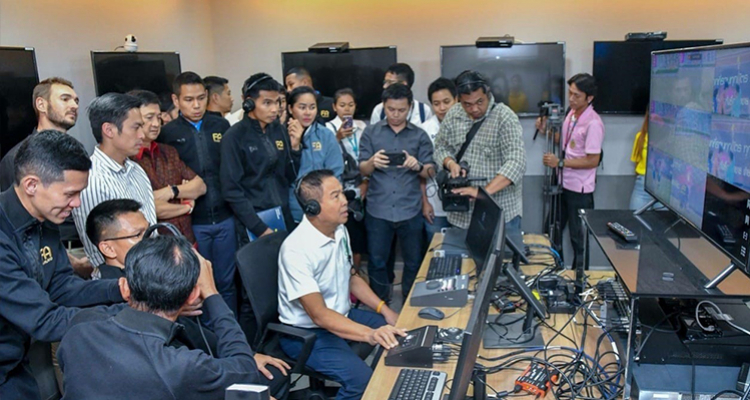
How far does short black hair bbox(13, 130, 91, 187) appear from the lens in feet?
6.34

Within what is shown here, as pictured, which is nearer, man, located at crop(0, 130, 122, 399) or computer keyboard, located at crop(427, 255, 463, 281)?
man, located at crop(0, 130, 122, 399)

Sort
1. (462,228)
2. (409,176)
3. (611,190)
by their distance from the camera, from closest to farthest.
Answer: (462,228), (409,176), (611,190)

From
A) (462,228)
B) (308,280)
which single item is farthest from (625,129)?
(308,280)

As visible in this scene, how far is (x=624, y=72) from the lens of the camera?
16.4ft

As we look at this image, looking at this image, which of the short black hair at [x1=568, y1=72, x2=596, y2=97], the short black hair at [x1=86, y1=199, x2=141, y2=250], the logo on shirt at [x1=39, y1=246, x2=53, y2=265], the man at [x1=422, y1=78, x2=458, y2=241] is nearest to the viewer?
the logo on shirt at [x1=39, y1=246, x2=53, y2=265]

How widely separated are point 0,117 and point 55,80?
32 centimetres

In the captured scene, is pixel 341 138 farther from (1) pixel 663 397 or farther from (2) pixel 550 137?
(1) pixel 663 397

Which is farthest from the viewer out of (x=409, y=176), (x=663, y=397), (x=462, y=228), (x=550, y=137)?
(x=550, y=137)

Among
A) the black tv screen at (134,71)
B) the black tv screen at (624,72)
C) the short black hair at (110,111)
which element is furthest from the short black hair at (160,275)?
the black tv screen at (624,72)

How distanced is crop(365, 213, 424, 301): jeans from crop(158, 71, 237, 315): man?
90 centimetres

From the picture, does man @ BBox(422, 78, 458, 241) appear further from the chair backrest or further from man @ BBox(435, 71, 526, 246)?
the chair backrest

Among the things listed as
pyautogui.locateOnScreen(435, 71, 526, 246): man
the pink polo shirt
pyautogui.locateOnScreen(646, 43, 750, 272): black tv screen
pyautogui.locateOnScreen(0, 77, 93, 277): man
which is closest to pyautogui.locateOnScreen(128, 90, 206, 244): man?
pyautogui.locateOnScreen(0, 77, 93, 277): man

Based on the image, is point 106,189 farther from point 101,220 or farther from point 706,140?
point 706,140

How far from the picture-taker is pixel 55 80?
3213 mm
